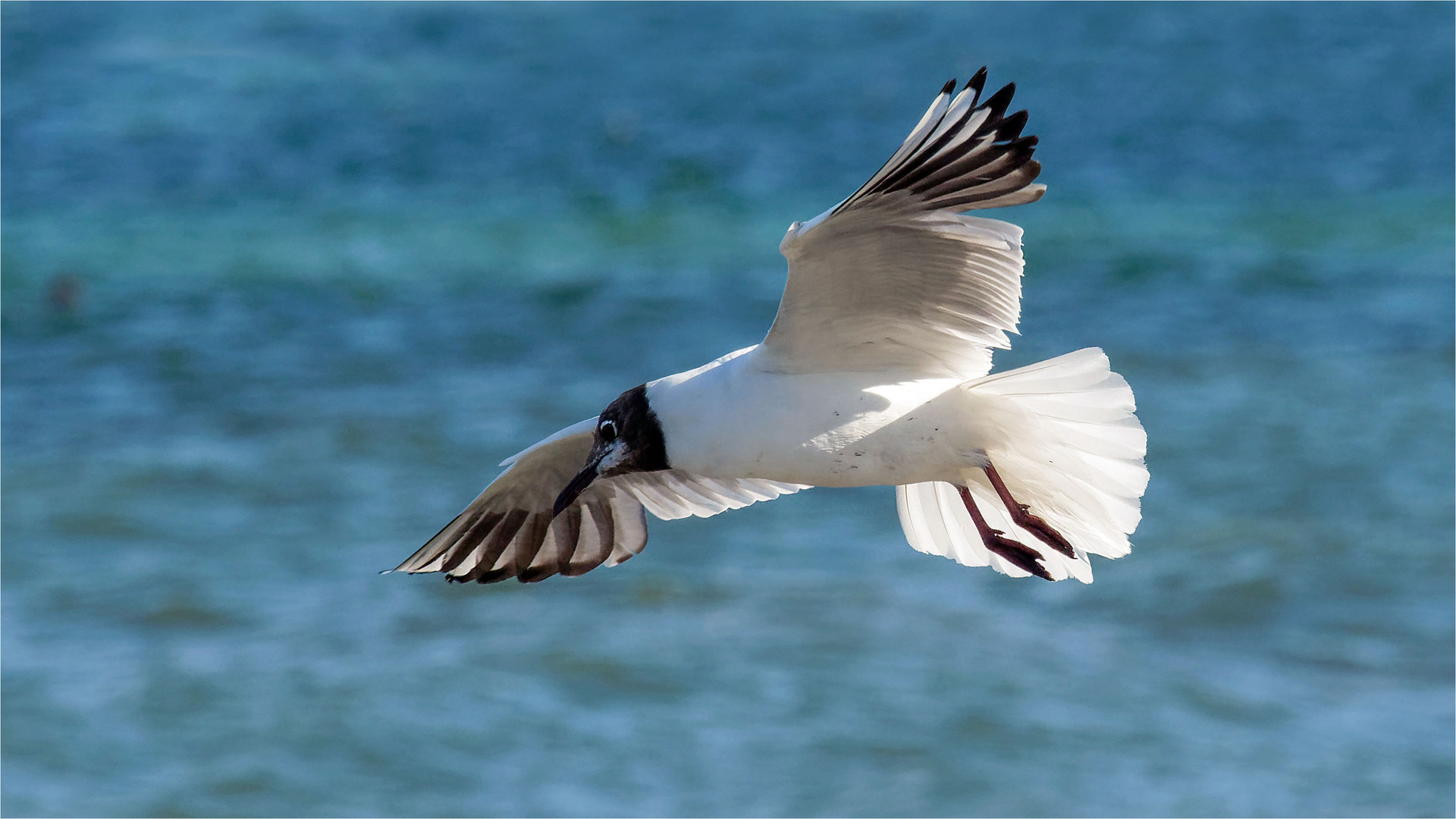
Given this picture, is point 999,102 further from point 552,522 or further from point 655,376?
point 655,376

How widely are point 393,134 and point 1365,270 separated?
7.67 m

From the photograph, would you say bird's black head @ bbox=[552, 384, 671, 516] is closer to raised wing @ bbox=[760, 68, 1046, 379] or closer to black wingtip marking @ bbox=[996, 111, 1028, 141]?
raised wing @ bbox=[760, 68, 1046, 379]

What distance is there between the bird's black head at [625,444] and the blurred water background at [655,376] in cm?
325

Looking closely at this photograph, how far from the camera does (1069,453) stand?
445 cm

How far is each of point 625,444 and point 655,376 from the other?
19.8 ft

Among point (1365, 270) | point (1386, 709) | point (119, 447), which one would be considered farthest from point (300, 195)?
point (1386, 709)

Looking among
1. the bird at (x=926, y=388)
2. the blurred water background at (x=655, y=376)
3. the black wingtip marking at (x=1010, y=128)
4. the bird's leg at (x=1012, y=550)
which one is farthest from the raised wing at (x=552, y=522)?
the blurred water background at (x=655, y=376)

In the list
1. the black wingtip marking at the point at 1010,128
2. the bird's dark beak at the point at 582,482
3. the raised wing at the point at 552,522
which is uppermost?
the black wingtip marking at the point at 1010,128

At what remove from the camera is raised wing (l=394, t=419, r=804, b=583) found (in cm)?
535

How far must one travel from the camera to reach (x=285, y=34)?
1605 cm

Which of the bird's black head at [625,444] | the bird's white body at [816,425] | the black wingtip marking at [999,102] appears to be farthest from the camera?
the bird's black head at [625,444]

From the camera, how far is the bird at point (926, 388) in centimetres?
387

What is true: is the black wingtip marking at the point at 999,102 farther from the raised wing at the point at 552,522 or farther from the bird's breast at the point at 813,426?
the raised wing at the point at 552,522

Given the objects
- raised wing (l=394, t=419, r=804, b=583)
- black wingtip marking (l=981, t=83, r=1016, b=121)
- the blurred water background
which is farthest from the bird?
the blurred water background
